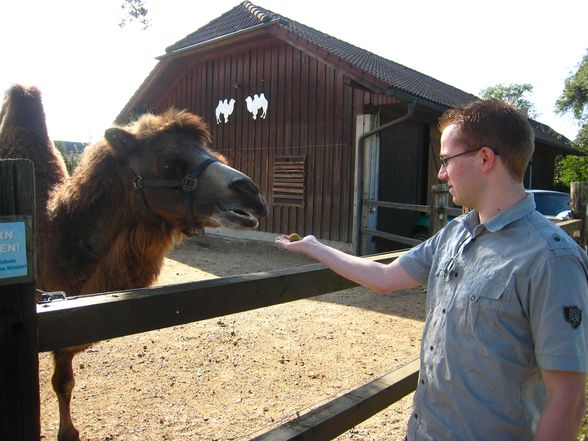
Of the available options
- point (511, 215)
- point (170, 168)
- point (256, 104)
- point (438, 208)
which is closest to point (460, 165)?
point (511, 215)

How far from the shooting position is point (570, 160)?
2017cm

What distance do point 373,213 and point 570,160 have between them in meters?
13.7

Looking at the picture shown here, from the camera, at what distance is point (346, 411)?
84.5 inches

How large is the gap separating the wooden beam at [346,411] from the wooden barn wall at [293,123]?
8.46 metres

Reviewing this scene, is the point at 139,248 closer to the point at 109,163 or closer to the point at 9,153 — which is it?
the point at 109,163

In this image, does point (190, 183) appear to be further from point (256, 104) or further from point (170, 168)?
point (256, 104)

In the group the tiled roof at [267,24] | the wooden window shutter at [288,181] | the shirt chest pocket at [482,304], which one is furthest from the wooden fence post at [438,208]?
the shirt chest pocket at [482,304]

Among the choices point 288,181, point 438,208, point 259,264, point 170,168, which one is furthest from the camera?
point 288,181

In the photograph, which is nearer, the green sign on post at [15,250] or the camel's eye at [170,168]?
the green sign on post at [15,250]

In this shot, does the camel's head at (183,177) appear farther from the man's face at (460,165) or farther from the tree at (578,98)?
the tree at (578,98)

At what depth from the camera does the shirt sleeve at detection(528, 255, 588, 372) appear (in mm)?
1176

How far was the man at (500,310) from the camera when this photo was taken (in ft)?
3.92

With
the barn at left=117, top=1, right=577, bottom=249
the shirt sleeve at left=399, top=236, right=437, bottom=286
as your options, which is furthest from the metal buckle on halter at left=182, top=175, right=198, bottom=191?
the barn at left=117, top=1, right=577, bottom=249

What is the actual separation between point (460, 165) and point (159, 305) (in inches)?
44.0
